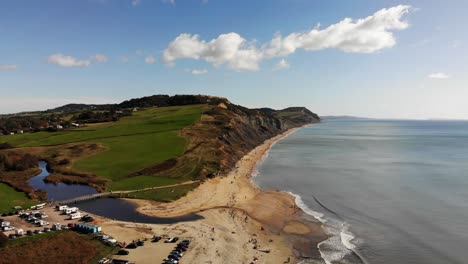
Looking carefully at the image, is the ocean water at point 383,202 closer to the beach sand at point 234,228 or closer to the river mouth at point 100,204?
the beach sand at point 234,228

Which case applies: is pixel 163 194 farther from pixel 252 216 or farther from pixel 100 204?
pixel 252 216

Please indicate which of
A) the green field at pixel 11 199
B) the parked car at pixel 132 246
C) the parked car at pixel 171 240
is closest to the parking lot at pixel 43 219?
the green field at pixel 11 199

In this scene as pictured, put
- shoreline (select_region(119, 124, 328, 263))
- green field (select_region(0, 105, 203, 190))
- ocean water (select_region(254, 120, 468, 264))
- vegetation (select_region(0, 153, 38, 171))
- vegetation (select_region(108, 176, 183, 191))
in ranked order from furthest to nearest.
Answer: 1. vegetation (select_region(0, 153, 38, 171))
2. green field (select_region(0, 105, 203, 190))
3. vegetation (select_region(108, 176, 183, 191))
4. ocean water (select_region(254, 120, 468, 264))
5. shoreline (select_region(119, 124, 328, 263))

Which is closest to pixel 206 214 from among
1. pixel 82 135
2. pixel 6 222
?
pixel 6 222

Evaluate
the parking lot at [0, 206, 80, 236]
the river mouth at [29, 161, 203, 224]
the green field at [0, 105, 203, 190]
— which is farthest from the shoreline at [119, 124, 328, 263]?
the green field at [0, 105, 203, 190]

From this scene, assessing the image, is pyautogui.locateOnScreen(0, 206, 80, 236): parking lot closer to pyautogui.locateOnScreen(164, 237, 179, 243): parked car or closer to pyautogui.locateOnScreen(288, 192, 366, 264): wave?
pyautogui.locateOnScreen(164, 237, 179, 243): parked car

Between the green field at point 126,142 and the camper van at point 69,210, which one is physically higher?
the green field at point 126,142
